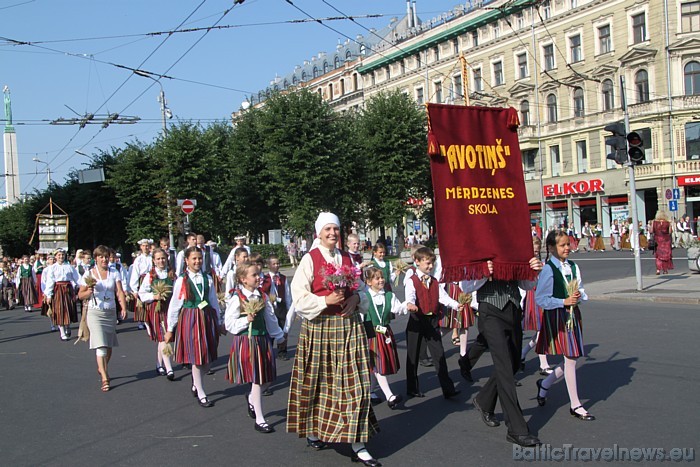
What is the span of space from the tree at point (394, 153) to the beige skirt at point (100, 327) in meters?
30.3

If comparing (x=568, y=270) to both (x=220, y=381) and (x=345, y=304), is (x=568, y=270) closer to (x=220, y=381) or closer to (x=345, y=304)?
(x=345, y=304)

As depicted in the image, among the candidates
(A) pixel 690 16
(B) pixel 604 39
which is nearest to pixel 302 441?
(A) pixel 690 16

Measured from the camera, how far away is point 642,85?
4031 centimetres

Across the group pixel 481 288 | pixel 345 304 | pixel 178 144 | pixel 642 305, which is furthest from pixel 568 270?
pixel 178 144

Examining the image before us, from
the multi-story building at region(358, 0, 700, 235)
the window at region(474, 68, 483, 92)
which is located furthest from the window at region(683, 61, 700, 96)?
the window at region(474, 68, 483, 92)

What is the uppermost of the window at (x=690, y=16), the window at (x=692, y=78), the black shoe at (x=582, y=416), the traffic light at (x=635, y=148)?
the window at (x=690, y=16)

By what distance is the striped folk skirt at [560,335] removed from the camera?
6.18 metres

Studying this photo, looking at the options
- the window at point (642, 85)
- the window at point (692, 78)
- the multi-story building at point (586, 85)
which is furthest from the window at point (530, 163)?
the window at point (692, 78)

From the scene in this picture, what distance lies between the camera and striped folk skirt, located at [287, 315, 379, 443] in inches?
207

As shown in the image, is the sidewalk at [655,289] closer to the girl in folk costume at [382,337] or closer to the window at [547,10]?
the girl in folk costume at [382,337]

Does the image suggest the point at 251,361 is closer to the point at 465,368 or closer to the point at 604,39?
the point at 465,368

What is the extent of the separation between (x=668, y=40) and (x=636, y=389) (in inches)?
1448

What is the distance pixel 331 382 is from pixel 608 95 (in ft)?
137

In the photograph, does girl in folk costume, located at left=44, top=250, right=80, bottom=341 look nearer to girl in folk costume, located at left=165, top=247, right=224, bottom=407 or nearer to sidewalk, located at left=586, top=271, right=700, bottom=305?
girl in folk costume, located at left=165, top=247, right=224, bottom=407
